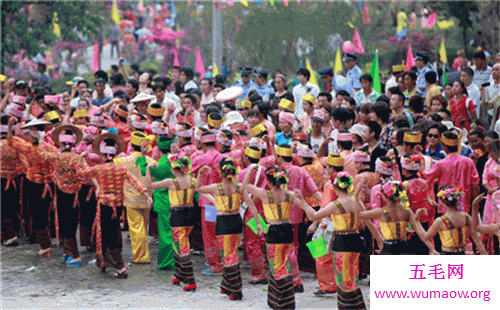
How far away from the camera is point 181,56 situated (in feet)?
140

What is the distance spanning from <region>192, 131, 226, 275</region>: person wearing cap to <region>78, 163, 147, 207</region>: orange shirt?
802 mm

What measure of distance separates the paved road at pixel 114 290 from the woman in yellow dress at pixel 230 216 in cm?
28

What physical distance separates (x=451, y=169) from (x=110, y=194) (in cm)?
435

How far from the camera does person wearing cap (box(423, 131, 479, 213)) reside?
991cm

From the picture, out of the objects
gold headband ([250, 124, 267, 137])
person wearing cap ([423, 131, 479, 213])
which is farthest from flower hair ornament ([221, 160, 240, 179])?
person wearing cap ([423, 131, 479, 213])

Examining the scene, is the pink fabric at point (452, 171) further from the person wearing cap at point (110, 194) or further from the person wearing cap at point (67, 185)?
the person wearing cap at point (67, 185)

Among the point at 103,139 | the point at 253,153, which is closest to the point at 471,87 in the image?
the point at 253,153

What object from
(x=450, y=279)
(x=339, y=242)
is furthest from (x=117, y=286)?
(x=450, y=279)

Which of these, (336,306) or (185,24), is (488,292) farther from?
(185,24)

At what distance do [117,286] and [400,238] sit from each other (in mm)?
3860

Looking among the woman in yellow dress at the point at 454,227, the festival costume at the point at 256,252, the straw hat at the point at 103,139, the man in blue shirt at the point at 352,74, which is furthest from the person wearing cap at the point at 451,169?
the man in blue shirt at the point at 352,74

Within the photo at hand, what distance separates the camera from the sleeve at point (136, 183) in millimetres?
10789

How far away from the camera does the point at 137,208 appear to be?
11172 millimetres

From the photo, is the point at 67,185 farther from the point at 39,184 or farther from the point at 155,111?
the point at 155,111
